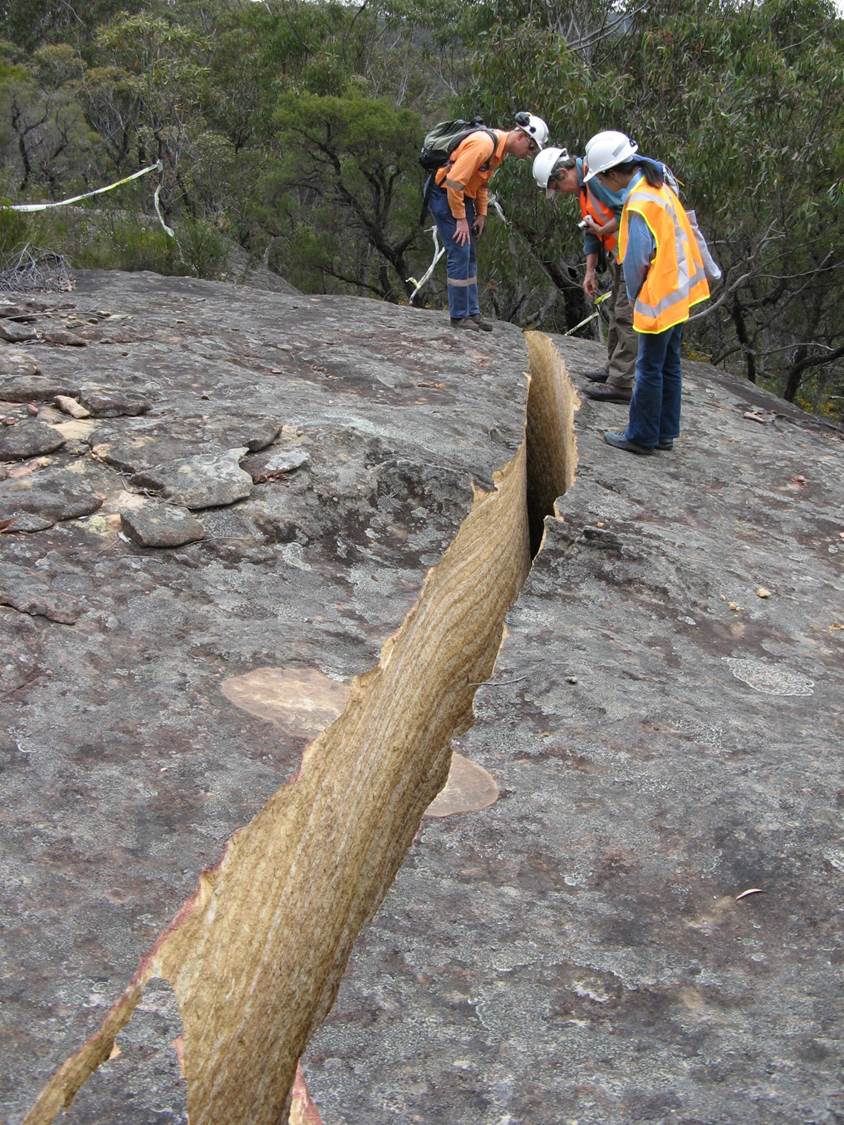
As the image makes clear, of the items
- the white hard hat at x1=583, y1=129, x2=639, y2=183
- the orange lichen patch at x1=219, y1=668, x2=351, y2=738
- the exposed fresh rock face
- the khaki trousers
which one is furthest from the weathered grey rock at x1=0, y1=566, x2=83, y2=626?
the khaki trousers

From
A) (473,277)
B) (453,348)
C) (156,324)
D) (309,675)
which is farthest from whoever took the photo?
(473,277)

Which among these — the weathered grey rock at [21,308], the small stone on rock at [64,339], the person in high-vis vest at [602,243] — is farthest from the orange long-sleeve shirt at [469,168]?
the small stone on rock at [64,339]

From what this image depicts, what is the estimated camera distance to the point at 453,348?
18.2ft

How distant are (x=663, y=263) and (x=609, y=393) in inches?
40.3

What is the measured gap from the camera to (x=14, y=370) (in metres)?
3.74

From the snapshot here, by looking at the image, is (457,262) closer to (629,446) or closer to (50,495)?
(629,446)

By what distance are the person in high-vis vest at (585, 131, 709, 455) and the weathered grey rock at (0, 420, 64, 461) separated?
237 centimetres

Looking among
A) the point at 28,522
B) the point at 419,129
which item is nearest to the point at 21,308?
the point at 28,522

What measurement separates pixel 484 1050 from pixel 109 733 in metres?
1.08

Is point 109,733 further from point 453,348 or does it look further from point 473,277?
point 473,277

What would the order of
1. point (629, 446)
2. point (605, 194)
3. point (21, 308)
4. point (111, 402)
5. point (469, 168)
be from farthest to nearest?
point (469, 168)
point (21, 308)
point (605, 194)
point (629, 446)
point (111, 402)

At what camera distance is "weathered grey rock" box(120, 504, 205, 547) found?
9.05 ft

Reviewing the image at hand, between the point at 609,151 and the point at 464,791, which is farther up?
the point at 609,151

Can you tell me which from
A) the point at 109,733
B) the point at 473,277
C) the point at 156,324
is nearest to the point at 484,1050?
the point at 109,733
